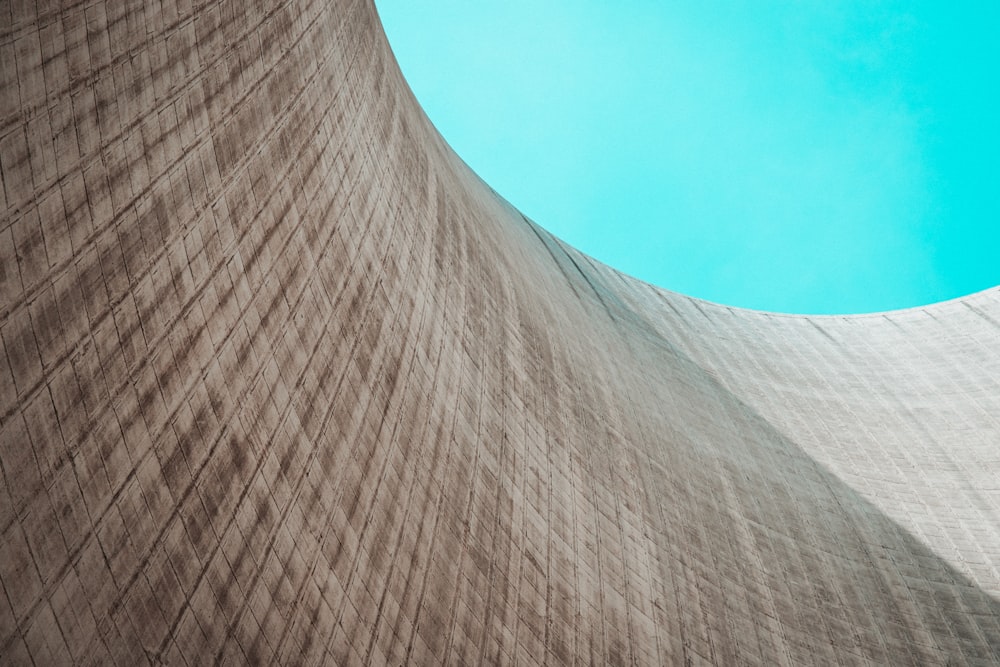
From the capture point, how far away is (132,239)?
366 cm

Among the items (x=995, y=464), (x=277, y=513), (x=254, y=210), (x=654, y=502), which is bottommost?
(x=277, y=513)

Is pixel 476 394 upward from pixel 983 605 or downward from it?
downward

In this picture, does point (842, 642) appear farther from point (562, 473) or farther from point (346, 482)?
point (346, 482)

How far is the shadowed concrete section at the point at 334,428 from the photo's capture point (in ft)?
10.5

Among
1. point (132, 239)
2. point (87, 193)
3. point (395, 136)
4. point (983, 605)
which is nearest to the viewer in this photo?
point (87, 193)

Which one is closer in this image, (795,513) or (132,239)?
(132,239)

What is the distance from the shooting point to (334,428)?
4.91 m

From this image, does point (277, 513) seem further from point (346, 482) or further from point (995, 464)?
point (995, 464)

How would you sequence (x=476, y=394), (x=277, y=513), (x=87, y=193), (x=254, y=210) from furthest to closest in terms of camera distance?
1. (x=476, y=394)
2. (x=254, y=210)
3. (x=277, y=513)
4. (x=87, y=193)

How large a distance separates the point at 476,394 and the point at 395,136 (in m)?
2.27

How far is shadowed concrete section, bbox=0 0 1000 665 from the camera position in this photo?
3.21m

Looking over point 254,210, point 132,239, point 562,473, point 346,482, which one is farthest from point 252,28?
point 562,473

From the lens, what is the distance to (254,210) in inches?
183

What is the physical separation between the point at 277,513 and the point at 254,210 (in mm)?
1632
